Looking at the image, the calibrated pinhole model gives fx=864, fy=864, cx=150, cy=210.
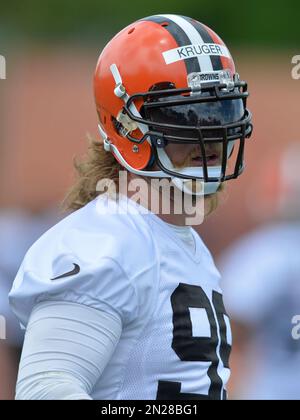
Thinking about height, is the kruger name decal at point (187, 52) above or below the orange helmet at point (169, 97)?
above

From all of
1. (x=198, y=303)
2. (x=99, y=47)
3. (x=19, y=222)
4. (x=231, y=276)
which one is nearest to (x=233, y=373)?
(x=231, y=276)

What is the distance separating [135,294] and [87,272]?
0.12 metres

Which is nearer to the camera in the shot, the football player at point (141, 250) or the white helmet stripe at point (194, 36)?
the football player at point (141, 250)

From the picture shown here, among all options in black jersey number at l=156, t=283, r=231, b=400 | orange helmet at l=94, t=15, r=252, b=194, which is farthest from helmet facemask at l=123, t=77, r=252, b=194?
black jersey number at l=156, t=283, r=231, b=400

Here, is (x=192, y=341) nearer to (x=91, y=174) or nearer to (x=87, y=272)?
(x=87, y=272)

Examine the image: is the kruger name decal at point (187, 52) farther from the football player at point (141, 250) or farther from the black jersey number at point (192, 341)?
the black jersey number at point (192, 341)

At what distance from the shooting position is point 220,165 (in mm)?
2131

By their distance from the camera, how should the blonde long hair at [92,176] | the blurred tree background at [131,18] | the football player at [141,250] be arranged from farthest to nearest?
the blurred tree background at [131,18] → the blonde long hair at [92,176] → the football player at [141,250]

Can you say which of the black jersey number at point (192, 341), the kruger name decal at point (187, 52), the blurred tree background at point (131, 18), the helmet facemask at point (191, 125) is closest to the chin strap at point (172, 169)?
the helmet facemask at point (191, 125)

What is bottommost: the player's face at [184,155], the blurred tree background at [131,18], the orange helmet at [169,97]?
the player's face at [184,155]

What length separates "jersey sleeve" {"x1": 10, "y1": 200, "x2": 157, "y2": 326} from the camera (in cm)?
184

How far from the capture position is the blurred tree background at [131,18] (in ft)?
27.4

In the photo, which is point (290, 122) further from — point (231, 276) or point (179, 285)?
point (179, 285)

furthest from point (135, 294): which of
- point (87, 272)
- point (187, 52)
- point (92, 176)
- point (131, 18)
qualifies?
point (131, 18)
